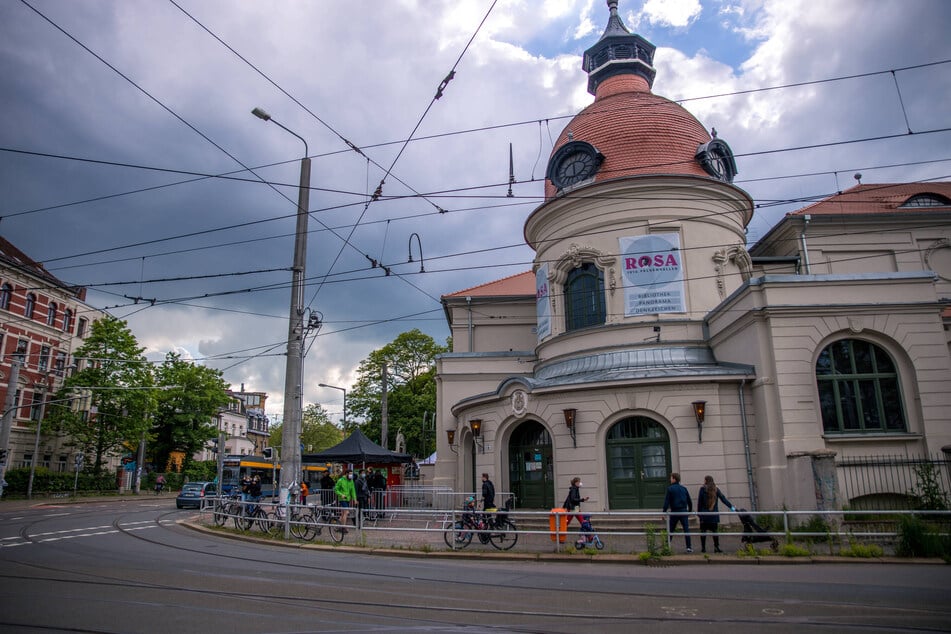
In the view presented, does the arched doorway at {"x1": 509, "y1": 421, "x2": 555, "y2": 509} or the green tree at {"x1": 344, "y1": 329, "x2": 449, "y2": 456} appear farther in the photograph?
the green tree at {"x1": 344, "y1": 329, "x2": 449, "y2": 456}

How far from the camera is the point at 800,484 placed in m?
15.5

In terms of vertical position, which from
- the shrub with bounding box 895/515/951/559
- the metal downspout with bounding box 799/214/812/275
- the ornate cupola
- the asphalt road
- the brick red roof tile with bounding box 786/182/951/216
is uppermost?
the ornate cupola

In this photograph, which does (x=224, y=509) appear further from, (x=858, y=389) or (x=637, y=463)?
(x=858, y=389)

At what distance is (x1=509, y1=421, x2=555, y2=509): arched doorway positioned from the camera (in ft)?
69.7

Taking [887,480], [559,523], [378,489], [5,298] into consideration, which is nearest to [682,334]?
[887,480]

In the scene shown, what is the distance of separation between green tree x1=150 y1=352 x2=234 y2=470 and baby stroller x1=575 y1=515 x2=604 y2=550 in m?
49.9

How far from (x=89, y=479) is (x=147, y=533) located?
1263 inches

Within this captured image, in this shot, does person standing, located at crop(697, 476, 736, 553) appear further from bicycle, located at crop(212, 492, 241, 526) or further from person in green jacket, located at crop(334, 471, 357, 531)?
bicycle, located at crop(212, 492, 241, 526)

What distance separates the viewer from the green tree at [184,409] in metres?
56.9

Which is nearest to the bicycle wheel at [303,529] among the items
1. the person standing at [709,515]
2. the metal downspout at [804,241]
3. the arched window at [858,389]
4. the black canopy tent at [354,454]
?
the black canopy tent at [354,454]

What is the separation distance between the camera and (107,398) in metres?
46.8

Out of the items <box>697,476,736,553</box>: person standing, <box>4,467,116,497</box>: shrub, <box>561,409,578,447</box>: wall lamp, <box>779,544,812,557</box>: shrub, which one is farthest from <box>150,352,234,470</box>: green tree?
<box>779,544,812,557</box>: shrub

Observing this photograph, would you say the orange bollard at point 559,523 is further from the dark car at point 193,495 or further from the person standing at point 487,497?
the dark car at point 193,495

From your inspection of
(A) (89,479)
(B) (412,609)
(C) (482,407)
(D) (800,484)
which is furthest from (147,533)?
(A) (89,479)
